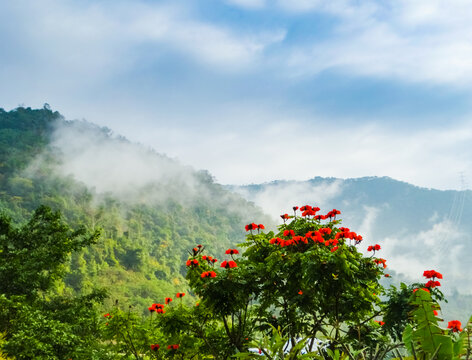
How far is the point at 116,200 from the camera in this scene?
103 meters

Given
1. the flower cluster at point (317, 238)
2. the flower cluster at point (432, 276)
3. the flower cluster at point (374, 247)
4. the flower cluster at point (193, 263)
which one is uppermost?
the flower cluster at point (317, 238)

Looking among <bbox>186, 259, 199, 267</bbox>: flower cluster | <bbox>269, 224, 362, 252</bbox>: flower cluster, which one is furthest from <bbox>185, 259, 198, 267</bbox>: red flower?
<bbox>269, 224, 362, 252</bbox>: flower cluster

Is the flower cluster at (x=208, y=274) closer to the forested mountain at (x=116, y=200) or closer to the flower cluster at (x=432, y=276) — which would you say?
the flower cluster at (x=432, y=276)

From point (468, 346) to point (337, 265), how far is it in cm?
194

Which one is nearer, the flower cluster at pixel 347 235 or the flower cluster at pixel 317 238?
the flower cluster at pixel 317 238

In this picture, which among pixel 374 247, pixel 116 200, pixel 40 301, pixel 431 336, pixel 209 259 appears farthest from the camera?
pixel 116 200

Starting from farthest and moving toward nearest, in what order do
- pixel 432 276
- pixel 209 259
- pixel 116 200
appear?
pixel 116 200, pixel 209 259, pixel 432 276

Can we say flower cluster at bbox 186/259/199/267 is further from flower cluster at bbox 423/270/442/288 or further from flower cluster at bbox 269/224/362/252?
flower cluster at bbox 423/270/442/288

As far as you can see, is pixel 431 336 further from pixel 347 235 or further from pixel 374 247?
pixel 374 247

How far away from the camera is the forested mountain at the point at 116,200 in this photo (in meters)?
72.4

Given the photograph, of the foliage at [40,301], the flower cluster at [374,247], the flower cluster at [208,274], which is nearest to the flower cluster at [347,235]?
the flower cluster at [374,247]

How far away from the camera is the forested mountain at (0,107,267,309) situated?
7238cm

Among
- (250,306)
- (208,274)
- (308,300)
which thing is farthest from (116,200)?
(308,300)

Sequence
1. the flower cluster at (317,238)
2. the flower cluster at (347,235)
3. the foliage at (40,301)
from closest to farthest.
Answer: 1. the flower cluster at (317,238)
2. the flower cluster at (347,235)
3. the foliage at (40,301)
